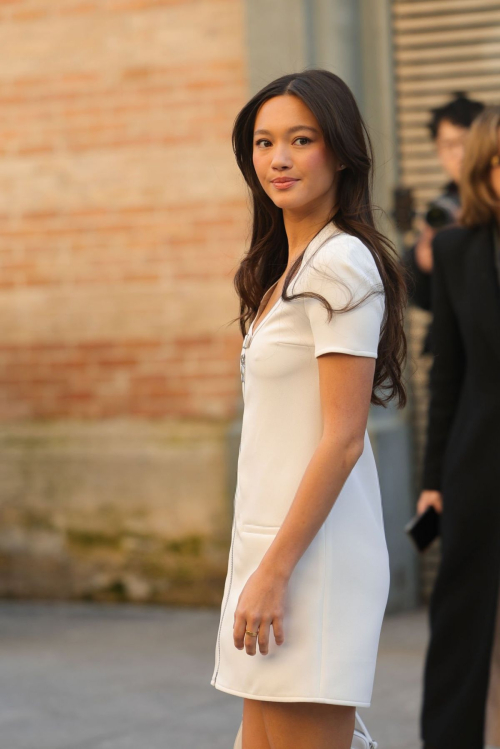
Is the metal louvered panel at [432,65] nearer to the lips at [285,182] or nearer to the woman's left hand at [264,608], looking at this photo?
the lips at [285,182]

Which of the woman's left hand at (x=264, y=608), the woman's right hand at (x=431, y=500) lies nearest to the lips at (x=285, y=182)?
the woman's left hand at (x=264, y=608)

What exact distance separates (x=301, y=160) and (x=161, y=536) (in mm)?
4327

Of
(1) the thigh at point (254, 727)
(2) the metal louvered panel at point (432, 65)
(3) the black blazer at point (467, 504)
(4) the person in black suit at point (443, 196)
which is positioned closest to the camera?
(1) the thigh at point (254, 727)

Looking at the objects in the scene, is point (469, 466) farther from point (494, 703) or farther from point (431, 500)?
point (494, 703)

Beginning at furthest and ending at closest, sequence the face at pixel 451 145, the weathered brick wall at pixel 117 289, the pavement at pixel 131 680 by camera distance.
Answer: the weathered brick wall at pixel 117 289 < the face at pixel 451 145 < the pavement at pixel 131 680

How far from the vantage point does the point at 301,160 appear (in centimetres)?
225

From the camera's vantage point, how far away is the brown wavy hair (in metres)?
3.62

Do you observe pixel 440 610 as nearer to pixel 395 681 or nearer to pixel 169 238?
pixel 395 681

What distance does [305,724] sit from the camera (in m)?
2.18

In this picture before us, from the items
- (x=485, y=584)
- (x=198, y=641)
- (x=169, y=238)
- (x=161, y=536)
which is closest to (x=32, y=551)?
(x=161, y=536)

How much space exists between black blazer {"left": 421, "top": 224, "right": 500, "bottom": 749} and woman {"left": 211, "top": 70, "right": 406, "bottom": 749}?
134 centimetres

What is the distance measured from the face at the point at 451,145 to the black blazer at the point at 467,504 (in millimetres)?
1081

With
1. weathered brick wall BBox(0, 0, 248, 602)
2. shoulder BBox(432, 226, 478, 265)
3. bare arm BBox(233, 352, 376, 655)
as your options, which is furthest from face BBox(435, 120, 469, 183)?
bare arm BBox(233, 352, 376, 655)

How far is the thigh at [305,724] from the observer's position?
2.18m
